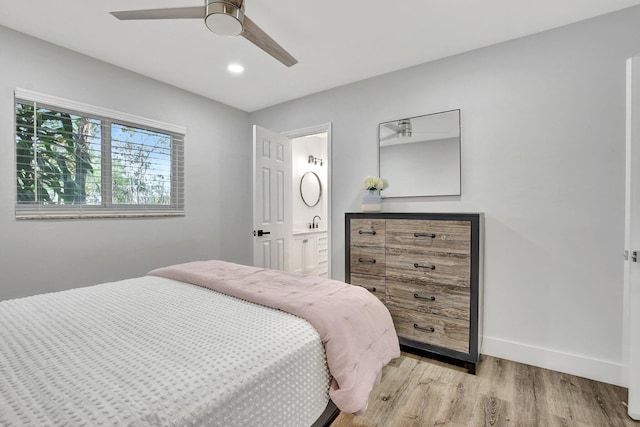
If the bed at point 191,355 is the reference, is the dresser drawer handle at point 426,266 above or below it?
above

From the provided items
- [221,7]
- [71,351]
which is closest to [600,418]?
[71,351]

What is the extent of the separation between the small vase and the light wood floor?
135cm

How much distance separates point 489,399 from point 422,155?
6.37 feet

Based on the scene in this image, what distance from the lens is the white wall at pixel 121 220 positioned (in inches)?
85.0

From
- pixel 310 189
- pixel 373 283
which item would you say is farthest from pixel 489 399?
pixel 310 189

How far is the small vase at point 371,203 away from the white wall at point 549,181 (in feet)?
1.43

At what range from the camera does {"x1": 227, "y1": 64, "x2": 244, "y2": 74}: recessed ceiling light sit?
2.74m

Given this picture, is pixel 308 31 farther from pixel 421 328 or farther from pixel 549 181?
pixel 421 328

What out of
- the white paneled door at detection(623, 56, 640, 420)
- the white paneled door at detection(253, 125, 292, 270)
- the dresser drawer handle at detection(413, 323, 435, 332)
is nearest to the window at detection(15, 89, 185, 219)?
the white paneled door at detection(253, 125, 292, 270)

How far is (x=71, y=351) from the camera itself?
97cm

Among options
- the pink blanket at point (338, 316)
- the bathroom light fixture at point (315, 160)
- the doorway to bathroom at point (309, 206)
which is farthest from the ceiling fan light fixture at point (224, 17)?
the bathroom light fixture at point (315, 160)

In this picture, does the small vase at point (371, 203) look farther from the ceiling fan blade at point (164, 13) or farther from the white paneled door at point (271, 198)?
the ceiling fan blade at point (164, 13)

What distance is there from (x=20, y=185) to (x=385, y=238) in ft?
9.55

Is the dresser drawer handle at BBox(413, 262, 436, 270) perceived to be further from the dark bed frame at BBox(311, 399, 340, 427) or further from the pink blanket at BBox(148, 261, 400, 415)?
the dark bed frame at BBox(311, 399, 340, 427)
